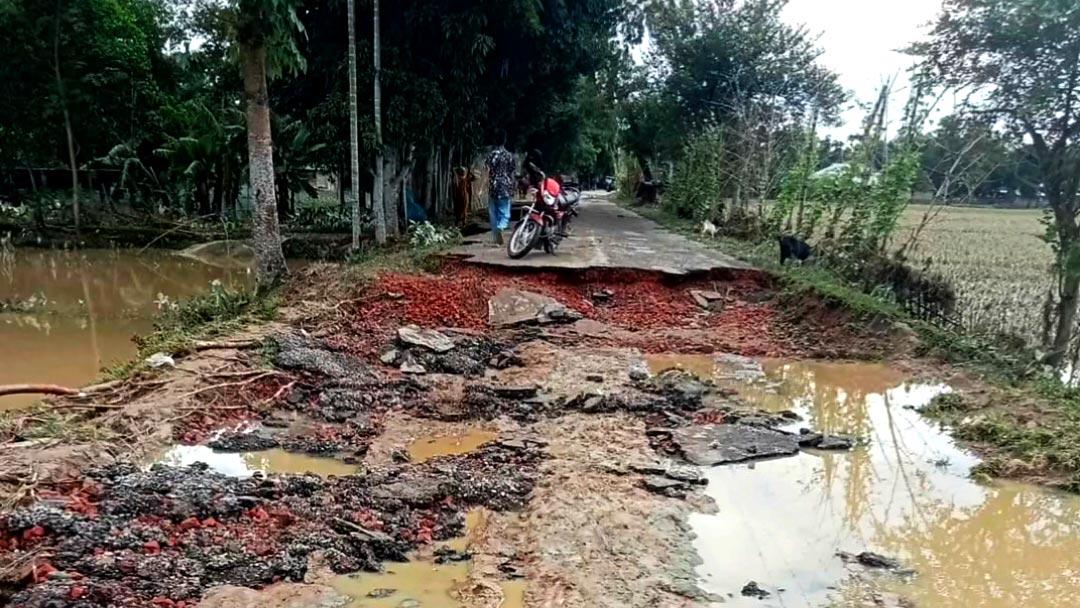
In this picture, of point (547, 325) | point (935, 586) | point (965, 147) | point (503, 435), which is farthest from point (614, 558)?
point (965, 147)

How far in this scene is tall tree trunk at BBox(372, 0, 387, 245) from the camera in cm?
1319

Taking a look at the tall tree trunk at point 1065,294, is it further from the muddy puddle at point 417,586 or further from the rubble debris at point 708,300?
the muddy puddle at point 417,586

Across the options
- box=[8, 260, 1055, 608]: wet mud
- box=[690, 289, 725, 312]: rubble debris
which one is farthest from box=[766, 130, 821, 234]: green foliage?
box=[8, 260, 1055, 608]: wet mud

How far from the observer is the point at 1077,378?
753 centimetres

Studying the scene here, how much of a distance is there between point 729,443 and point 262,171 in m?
7.55

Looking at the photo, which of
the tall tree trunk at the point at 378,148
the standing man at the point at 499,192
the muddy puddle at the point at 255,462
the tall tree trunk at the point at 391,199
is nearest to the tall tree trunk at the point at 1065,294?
the muddy puddle at the point at 255,462

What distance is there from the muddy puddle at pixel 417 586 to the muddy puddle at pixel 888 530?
958 mm

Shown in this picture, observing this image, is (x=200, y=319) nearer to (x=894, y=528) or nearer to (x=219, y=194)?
(x=894, y=528)

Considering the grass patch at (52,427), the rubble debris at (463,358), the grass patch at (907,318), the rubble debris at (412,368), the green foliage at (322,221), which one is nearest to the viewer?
the grass patch at (52,427)

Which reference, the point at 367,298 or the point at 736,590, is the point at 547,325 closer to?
the point at 367,298

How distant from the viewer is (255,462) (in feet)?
16.4

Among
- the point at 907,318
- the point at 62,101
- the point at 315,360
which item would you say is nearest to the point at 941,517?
the point at 907,318

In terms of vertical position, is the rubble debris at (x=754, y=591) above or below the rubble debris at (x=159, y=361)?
below

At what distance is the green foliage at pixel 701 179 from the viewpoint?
62.0ft
